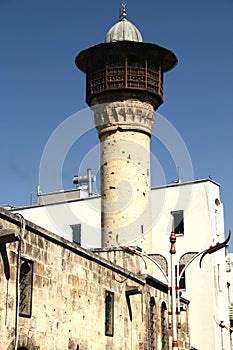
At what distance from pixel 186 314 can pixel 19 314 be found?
46.7ft

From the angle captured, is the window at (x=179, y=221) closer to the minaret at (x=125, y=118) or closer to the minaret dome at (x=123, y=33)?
the minaret at (x=125, y=118)

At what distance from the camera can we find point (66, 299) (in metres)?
16.1

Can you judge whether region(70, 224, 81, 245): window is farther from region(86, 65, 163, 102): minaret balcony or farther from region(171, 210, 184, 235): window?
region(86, 65, 163, 102): minaret balcony

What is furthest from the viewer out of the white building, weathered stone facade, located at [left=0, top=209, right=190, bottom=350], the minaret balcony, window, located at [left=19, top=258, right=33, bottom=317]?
the white building

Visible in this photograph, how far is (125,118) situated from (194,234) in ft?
28.2

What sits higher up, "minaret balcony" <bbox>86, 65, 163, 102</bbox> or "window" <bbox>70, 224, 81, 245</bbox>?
"minaret balcony" <bbox>86, 65, 163, 102</bbox>

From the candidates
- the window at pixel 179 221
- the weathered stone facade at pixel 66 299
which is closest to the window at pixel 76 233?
the window at pixel 179 221

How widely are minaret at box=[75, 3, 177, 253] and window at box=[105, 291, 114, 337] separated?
846cm

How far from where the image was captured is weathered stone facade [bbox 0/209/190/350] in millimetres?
13641

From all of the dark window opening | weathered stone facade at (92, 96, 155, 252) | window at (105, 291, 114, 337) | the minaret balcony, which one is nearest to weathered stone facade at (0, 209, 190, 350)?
window at (105, 291, 114, 337)

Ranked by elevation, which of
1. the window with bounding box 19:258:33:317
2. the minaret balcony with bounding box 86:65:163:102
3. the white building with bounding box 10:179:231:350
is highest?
the minaret balcony with bounding box 86:65:163:102

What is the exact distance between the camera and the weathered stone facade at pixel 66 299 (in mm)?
13641

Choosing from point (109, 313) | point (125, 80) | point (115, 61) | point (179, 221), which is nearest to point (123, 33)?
point (115, 61)

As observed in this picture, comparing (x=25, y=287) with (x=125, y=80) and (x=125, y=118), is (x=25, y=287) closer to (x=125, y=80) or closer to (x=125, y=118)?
(x=125, y=118)
